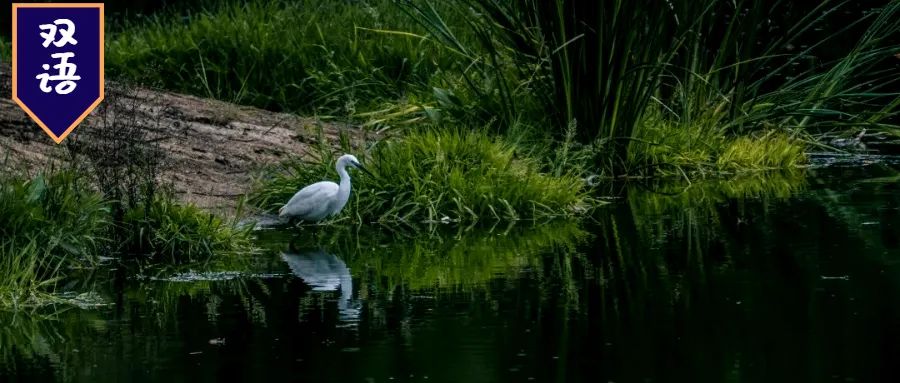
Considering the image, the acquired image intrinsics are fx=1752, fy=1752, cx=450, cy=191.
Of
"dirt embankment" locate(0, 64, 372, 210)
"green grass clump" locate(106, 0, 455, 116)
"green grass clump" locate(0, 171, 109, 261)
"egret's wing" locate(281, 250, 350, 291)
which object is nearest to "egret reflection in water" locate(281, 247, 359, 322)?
"egret's wing" locate(281, 250, 350, 291)

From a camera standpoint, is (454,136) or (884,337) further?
(454,136)

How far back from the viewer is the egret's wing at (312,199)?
9.67 meters

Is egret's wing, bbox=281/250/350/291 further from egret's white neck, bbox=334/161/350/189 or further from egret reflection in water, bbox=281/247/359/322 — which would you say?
egret's white neck, bbox=334/161/350/189

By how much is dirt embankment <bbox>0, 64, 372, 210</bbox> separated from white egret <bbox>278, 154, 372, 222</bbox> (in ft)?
1.49

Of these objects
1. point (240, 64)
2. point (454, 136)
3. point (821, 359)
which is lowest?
point (821, 359)

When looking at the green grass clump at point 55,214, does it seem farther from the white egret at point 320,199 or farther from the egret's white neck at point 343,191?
the egret's white neck at point 343,191

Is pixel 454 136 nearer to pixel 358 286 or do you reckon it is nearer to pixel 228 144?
pixel 228 144

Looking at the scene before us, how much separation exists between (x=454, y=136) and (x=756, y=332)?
4669mm

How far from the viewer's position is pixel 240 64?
14.9 metres

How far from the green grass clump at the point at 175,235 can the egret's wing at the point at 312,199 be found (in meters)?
0.72

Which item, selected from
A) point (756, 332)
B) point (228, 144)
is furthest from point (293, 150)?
point (756, 332)

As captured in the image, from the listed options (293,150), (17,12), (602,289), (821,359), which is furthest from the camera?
(17,12)

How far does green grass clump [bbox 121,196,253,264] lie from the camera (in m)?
8.80

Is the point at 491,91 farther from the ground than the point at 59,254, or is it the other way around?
the point at 491,91
